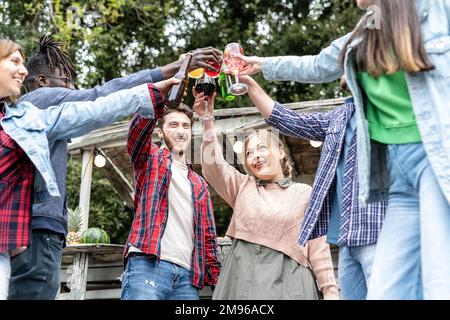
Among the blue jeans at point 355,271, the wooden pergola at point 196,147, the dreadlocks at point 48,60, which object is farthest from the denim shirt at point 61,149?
the wooden pergola at point 196,147

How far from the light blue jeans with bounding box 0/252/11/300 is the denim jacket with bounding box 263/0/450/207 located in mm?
1586

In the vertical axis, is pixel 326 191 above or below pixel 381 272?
above

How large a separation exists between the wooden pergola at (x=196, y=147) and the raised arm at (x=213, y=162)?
2626mm

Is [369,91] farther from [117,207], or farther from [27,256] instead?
[117,207]

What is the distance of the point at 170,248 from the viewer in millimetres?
4023

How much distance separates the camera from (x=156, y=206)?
409 centimetres

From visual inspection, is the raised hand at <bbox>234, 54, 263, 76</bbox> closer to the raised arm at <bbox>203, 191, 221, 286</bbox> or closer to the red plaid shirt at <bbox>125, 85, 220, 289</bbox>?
the red plaid shirt at <bbox>125, 85, 220, 289</bbox>

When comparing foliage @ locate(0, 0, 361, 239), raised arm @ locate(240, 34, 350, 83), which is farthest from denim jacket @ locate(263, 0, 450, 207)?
foliage @ locate(0, 0, 361, 239)

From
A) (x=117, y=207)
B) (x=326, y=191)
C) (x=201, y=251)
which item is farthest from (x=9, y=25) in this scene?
(x=326, y=191)

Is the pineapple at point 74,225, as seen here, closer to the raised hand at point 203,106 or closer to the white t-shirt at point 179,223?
the white t-shirt at point 179,223

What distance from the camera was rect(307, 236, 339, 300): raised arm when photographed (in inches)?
163

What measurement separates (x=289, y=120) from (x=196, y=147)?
439 centimetres

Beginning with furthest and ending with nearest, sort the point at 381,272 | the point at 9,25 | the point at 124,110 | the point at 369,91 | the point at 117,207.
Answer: the point at 117,207 < the point at 9,25 < the point at 124,110 < the point at 369,91 < the point at 381,272

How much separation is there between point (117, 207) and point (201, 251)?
9.89 m
